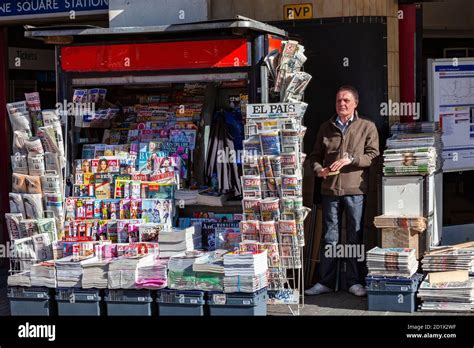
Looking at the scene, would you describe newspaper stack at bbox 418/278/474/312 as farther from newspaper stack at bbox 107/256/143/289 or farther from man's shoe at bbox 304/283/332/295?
newspaper stack at bbox 107/256/143/289

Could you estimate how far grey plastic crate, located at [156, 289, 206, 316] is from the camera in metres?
7.78

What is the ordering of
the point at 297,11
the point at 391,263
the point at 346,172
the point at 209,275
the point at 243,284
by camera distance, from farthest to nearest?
the point at 297,11 → the point at 346,172 → the point at 391,263 → the point at 209,275 → the point at 243,284

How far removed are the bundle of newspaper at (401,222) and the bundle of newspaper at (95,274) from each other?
103 inches

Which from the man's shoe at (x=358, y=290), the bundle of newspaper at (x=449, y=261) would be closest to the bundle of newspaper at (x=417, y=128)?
the bundle of newspaper at (x=449, y=261)

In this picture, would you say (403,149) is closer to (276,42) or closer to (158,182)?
(276,42)

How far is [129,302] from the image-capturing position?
26.2ft

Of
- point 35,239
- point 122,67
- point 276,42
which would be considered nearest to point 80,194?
point 35,239

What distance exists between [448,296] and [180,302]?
245 cm

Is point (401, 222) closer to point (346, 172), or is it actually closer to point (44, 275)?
point (346, 172)

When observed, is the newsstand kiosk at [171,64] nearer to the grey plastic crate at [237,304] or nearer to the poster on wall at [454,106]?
the grey plastic crate at [237,304]

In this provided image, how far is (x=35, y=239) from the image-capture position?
8.65m

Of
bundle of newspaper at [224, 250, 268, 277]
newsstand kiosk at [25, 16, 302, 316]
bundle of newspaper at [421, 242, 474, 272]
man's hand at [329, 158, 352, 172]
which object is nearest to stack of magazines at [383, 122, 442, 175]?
man's hand at [329, 158, 352, 172]

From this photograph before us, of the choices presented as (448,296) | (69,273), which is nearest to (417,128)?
(448,296)
